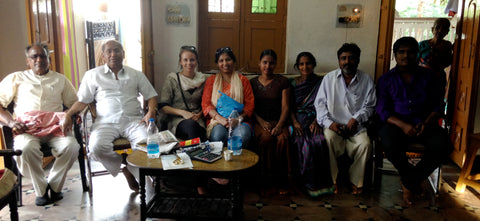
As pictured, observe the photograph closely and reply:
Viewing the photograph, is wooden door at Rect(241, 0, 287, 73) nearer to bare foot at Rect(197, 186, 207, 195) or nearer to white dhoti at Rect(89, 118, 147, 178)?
white dhoti at Rect(89, 118, 147, 178)

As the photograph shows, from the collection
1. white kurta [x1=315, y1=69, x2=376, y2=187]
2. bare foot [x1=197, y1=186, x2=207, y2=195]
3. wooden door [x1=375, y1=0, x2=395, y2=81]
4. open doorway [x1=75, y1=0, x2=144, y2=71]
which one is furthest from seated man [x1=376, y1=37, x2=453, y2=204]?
open doorway [x1=75, y1=0, x2=144, y2=71]

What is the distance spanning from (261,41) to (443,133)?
8.64 feet

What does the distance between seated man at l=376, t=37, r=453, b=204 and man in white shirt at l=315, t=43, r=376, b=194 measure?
0.14m

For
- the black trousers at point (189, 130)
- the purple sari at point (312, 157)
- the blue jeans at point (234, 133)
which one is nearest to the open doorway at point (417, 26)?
the purple sari at point (312, 157)

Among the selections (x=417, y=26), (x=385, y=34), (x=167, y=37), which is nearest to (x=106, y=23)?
(x=167, y=37)

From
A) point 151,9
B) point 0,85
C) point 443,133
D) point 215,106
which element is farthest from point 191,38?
point 443,133

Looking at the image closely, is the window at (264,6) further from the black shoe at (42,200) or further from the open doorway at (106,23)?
the black shoe at (42,200)

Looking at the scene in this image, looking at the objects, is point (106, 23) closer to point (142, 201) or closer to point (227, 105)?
point (227, 105)

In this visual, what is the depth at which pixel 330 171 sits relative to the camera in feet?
9.66

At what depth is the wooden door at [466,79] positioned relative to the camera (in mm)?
3232

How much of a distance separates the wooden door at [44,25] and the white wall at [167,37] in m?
1.07

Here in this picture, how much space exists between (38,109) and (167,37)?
1.58 m

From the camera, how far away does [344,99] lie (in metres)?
3.08

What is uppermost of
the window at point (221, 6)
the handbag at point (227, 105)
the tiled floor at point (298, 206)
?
the window at point (221, 6)
